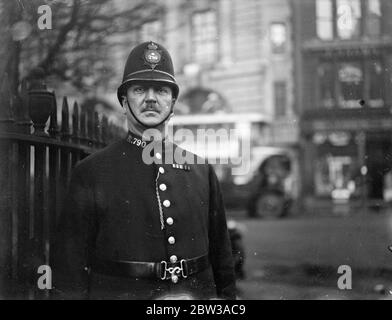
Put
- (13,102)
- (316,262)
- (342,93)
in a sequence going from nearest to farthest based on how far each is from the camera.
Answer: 1. (13,102)
2. (316,262)
3. (342,93)

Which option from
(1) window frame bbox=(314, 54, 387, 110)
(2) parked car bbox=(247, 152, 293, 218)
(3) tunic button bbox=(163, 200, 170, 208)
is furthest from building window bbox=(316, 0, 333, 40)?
(3) tunic button bbox=(163, 200, 170, 208)

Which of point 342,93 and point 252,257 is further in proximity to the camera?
point 342,93

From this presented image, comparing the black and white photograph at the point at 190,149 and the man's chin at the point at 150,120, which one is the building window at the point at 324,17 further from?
the man's chin at the point at 150,120

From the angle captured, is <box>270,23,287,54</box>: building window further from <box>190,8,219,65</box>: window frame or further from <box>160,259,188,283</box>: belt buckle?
<box>160,259,188,283</box>: belt buckle

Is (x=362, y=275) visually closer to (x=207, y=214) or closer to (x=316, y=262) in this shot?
(x=316, y=262)

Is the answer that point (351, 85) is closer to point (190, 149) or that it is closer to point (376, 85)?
point (376, 85)

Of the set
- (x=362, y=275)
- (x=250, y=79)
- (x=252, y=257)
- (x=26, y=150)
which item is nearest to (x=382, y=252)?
(x=362, y=275)

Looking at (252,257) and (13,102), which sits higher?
(13,102)
